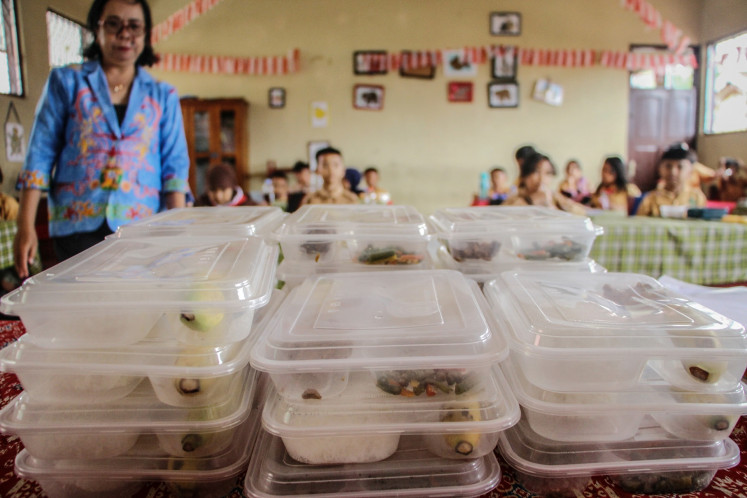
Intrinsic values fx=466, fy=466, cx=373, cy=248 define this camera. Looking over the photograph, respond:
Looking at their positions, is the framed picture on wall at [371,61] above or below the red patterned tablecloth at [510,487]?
above

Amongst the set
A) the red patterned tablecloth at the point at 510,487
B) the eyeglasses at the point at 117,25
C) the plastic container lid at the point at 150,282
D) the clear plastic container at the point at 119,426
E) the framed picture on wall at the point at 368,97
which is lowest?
the red patterned tablecloth at the point at 510,487

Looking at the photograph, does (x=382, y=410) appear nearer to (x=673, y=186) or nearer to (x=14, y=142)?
(x=673, y=186)

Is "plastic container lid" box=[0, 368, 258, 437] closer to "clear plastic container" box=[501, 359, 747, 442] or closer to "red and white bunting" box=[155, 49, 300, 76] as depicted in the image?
"clear plastic container" box=[501, 359, 747, 442]

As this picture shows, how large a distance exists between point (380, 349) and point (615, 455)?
1.13 ft

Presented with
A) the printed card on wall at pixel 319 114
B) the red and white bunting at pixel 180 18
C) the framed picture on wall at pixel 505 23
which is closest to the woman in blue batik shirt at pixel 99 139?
the red and white bunting at pixel 180 18

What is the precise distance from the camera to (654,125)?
680cm

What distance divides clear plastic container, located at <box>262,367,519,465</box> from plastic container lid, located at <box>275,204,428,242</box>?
0.45 metres

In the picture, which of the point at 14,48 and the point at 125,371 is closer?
the point at 125,371

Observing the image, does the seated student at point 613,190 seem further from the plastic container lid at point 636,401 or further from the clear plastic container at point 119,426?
the clear plastic container at point 119,426

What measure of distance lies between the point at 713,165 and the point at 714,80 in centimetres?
121

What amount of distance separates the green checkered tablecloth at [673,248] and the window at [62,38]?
15.9ft

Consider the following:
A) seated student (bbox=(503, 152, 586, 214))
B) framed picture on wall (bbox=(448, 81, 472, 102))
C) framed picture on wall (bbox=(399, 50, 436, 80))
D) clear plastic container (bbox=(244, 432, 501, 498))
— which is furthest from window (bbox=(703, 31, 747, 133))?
clear plastic container (bbox=(244, 432, 501, 498))

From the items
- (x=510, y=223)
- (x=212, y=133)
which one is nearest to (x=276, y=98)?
(x=212, y=133)

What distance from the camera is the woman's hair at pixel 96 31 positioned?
60.0 inches
